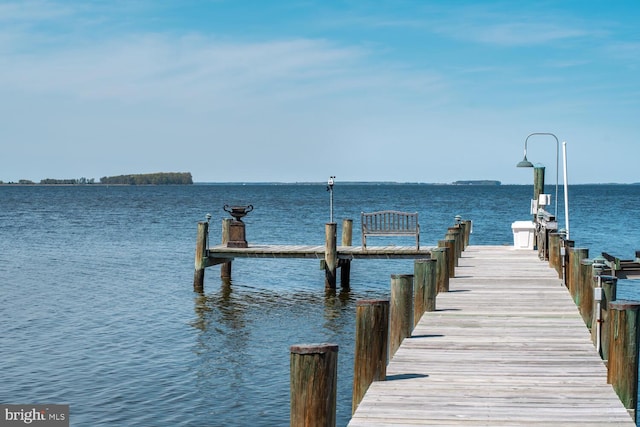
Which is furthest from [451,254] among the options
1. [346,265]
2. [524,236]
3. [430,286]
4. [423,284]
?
[346,265]

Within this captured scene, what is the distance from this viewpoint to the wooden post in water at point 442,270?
49.1ft

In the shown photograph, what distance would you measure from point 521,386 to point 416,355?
160 centimetres

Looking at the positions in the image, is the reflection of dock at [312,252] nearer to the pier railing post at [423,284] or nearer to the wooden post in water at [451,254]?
the wooden post in water at [451,254]

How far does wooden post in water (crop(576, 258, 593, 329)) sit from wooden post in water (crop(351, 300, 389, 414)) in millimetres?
4272

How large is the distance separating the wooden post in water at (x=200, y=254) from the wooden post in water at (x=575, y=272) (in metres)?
11.9

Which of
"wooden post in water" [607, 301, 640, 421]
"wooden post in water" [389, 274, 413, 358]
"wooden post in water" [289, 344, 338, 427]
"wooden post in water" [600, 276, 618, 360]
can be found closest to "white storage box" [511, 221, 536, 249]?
"wooden post in water" [600, 276, 618, 360]

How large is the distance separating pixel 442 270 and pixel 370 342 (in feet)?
21.5

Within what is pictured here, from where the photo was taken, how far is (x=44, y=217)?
253ft

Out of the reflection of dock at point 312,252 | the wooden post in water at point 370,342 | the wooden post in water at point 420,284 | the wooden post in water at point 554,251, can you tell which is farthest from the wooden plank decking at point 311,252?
the wooden post in water at point 370,342

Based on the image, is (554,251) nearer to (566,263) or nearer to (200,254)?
(566,263)

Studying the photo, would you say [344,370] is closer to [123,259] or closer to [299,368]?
[299,368]

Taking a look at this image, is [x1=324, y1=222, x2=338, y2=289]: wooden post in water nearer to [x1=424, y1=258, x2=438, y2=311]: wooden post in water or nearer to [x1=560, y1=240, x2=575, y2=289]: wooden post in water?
[x1=560, y1=240, x2=575, y2=289]: wooden post in water

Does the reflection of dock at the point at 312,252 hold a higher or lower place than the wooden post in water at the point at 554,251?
lower

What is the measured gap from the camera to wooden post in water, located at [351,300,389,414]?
339 inches
